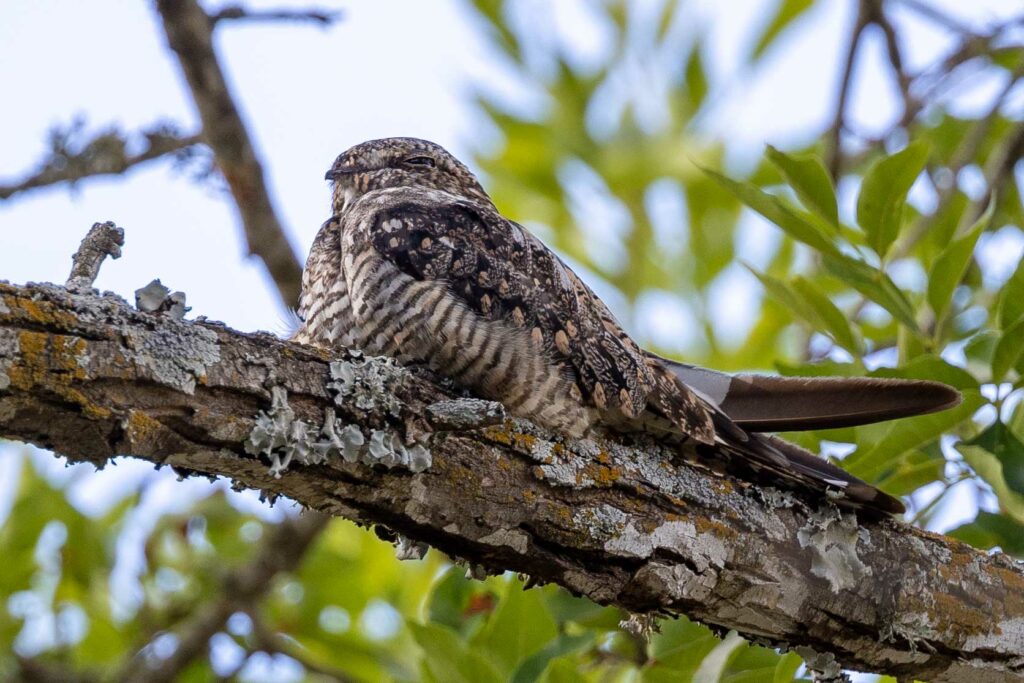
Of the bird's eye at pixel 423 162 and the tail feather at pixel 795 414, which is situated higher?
the bird's eye at pixel 423 162

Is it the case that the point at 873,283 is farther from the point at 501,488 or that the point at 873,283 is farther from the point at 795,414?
the point at 501,488

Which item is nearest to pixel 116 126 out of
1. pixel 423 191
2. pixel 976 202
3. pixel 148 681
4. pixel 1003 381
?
pixel 423 191

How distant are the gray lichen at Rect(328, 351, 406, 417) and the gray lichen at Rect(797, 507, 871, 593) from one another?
82 cm

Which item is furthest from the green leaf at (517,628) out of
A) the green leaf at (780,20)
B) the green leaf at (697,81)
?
the green leaf at (780,20)

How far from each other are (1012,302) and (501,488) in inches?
51.2

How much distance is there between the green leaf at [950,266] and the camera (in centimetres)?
245

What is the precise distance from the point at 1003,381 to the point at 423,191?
1.46 m

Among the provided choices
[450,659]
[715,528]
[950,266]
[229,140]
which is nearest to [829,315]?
[950,266]

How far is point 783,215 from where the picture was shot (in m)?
2.46

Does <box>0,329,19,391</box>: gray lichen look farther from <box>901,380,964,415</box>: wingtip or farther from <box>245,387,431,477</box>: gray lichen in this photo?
<box>901,380,964,415</box>: wingtip

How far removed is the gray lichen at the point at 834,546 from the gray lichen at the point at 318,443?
0.77m

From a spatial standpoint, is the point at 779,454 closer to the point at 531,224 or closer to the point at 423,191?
the point at 423,191

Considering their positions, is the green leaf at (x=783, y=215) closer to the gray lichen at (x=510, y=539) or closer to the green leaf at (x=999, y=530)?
the green leaf at (x=999, y=530)

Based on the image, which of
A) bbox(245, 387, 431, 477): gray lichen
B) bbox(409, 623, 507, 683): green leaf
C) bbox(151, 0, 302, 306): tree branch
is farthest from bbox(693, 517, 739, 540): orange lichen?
bbox(151, 0, 302, 306): tree branch
